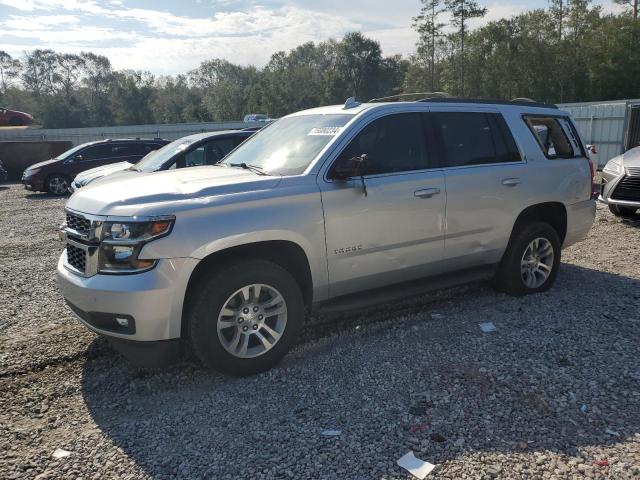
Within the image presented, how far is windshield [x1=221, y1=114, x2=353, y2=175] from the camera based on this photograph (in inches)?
165

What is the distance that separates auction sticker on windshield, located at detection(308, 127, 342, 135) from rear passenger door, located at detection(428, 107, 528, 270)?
3.23 ft

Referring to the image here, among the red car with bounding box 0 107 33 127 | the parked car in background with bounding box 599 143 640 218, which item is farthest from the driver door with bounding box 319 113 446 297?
the red car with bounding box 0 107 33 127

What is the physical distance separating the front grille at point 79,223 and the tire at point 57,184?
530 inches

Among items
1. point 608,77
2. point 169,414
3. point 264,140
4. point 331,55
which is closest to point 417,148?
point 264,140

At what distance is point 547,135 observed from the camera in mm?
5562

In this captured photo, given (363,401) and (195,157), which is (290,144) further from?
(195,157)

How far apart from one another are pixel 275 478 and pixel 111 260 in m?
1.74

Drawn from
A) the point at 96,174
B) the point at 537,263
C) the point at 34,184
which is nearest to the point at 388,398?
the point at 537,263

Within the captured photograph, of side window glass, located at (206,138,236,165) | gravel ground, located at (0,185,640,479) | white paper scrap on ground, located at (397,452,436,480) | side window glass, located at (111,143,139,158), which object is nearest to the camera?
white paper scrap on ground, located at (397,452,436,480)

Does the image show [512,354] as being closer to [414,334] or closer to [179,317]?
[414,334]

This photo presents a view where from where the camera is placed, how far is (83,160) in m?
16.0

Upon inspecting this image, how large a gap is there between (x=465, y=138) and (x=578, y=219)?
1843 millimetres

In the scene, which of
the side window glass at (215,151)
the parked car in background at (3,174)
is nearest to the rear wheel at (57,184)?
the parked car in background at (3,174)

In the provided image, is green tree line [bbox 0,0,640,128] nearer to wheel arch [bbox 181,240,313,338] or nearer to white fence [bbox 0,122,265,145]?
white fence [bbox 0,122,265,145]
